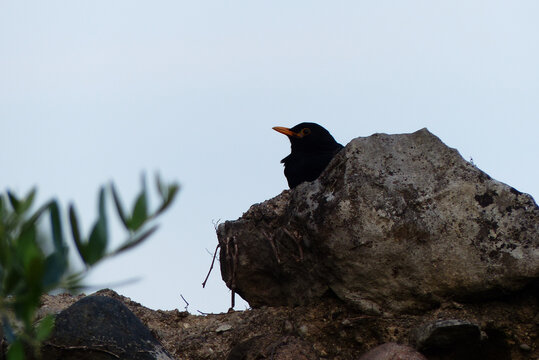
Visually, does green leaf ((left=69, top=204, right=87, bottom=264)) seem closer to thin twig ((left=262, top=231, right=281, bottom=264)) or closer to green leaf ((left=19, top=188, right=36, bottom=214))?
green leaf ((left=19, top=188, right=36, bottom=214))

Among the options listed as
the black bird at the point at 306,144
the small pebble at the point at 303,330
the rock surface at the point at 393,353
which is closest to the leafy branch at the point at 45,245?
the rock surface at the point at 393,353

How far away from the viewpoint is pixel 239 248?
6.60 metres

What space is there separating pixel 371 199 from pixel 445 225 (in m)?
0.56

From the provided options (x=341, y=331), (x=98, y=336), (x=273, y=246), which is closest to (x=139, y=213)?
(x=98, y=336)

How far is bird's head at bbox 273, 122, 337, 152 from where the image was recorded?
8547 mm

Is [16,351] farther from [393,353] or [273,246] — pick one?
[273,246]

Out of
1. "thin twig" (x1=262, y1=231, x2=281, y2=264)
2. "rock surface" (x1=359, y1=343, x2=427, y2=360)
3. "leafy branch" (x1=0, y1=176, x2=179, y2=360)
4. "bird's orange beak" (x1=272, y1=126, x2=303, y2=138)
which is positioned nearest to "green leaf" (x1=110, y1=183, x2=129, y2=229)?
"leafy branch" (x1=0, y1=176, x2=179, y2=360)

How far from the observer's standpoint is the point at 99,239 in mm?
1724

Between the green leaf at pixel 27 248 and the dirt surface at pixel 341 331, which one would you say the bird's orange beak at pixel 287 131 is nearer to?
the dirt surface at pixel 341 331

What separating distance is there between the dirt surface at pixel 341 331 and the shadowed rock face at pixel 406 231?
10cm

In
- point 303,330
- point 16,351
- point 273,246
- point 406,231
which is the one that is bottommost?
point 16,351

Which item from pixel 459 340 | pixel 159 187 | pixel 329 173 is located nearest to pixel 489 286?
pixel 459 340

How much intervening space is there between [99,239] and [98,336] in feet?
12.0

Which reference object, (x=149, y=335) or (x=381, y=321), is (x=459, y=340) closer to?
(x=381, y=321)
